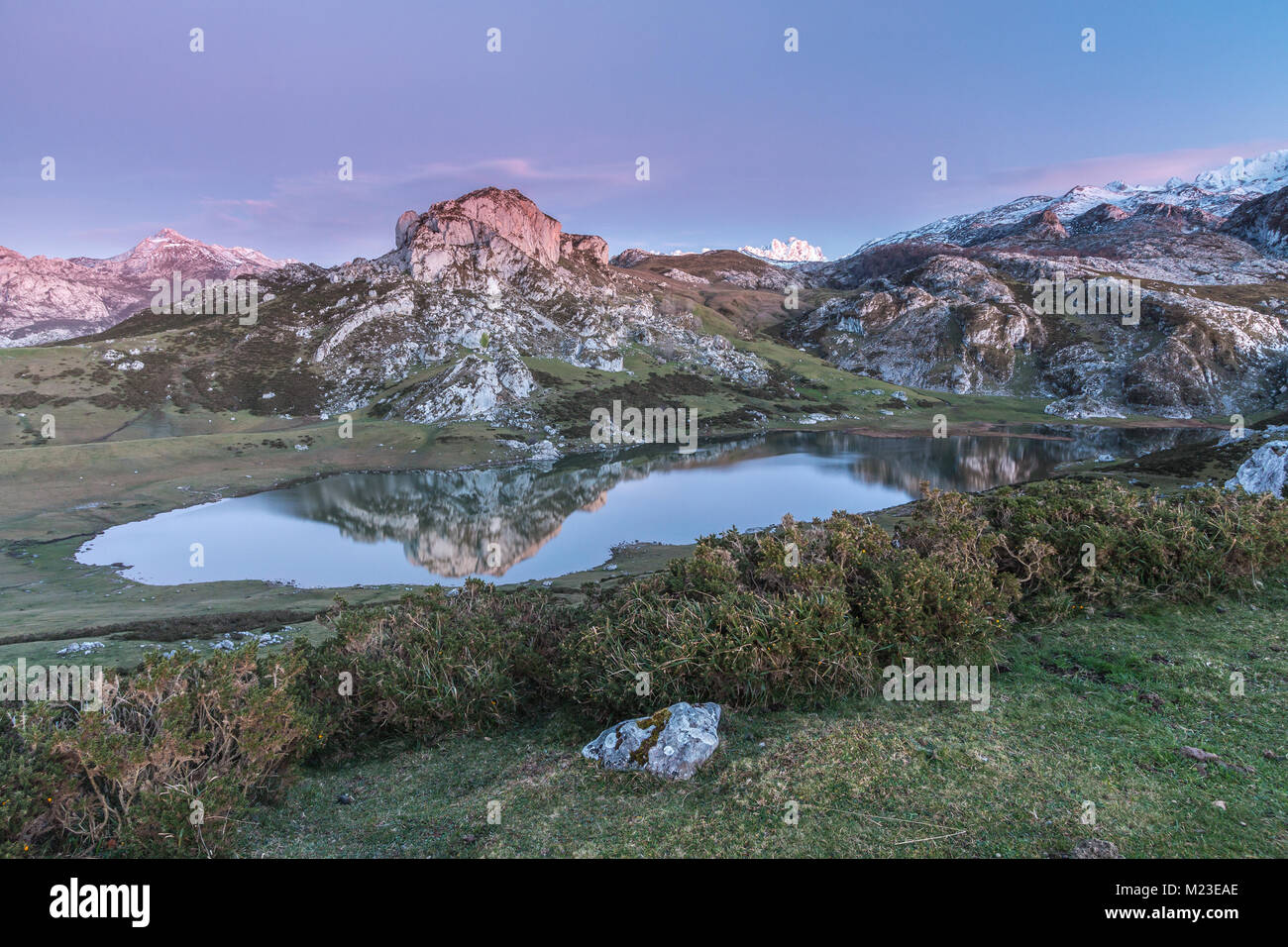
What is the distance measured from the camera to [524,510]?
6141cm

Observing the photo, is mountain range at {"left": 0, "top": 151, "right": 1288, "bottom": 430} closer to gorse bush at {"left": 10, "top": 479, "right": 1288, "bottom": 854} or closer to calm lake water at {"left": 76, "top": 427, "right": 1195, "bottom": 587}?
calm lake water at {"left": 76, "top": 427, "right": 1195, "bottom": 587}

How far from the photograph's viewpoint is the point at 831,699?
434 inches

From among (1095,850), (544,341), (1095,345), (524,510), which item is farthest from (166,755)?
(1095,345)

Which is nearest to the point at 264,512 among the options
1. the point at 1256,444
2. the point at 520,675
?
the point at 520,675

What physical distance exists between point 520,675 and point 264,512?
191ft

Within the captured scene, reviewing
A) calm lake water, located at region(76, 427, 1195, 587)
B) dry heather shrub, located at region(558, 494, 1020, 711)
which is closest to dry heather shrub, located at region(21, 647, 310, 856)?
dry heather shrub, located at region(558, 494, 1020, 711)

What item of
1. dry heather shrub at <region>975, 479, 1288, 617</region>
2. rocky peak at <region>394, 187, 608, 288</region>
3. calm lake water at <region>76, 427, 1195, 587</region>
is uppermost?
rocky peak at <region>394, 187, 608, 288</region>

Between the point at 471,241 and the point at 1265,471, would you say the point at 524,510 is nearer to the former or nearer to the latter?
the point at 1265,471

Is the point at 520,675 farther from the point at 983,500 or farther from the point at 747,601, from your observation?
the point at 983,500

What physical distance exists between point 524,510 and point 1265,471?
181 ft

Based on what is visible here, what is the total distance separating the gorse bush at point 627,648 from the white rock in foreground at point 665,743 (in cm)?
142

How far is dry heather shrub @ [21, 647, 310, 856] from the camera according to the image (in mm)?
7758

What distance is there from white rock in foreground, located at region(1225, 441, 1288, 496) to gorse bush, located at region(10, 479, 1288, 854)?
18.4 m

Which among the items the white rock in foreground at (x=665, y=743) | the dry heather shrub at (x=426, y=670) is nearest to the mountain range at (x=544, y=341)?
the dry heather shrub at (x=426, y=670)
